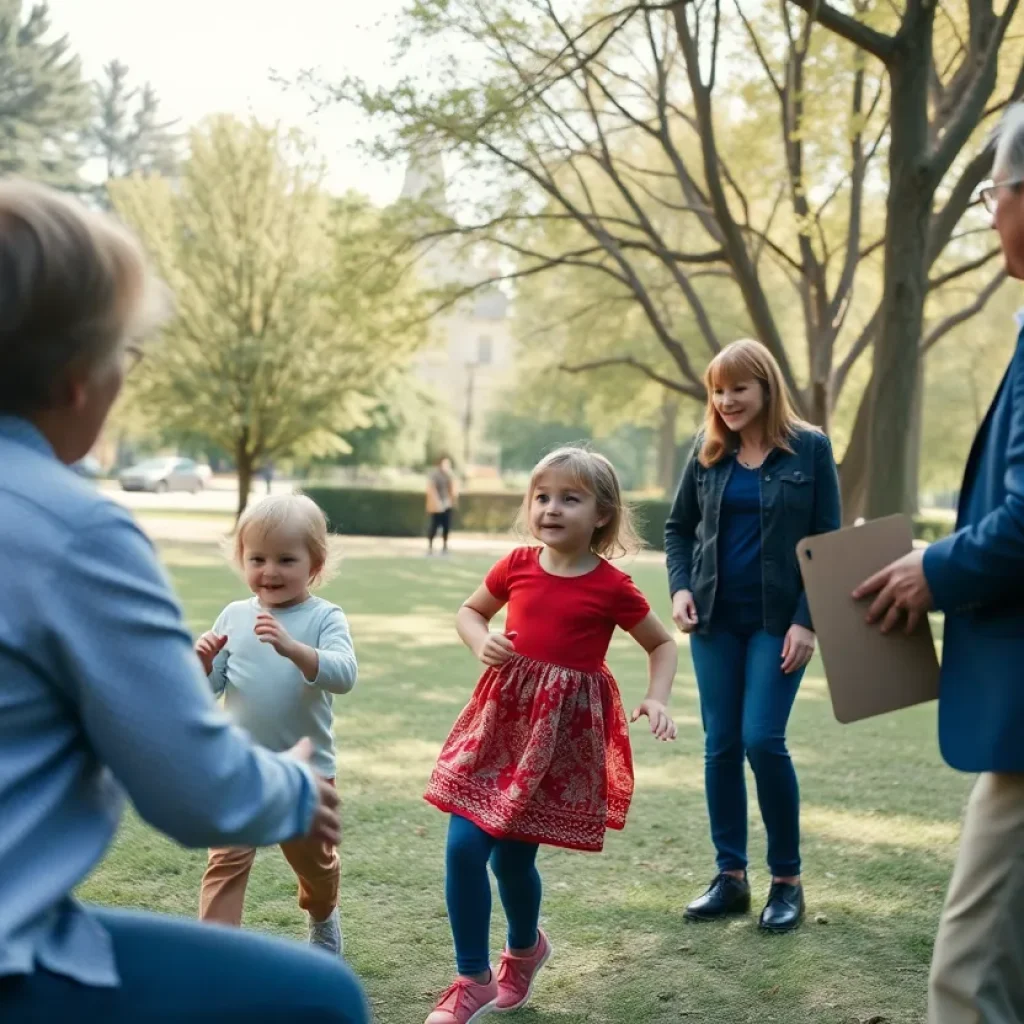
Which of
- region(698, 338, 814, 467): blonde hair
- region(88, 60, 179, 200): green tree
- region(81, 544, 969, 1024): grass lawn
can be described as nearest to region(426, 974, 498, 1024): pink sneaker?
region(81, 544, 969, 1024): grass lawn

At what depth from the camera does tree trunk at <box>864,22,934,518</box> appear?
12617 mm

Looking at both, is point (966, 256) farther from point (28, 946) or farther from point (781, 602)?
point (28, 946)

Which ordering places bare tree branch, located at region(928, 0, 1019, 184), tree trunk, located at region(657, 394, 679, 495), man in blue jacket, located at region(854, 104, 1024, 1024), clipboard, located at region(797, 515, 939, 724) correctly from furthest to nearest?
tree trunk, located at region(657, 394, 679, 495)
bare tree branch, located at region(928, 0, 1019, 184)
clipboard, located at region(797, 515, 939, 724)
man in blue jacket, located at region(854, 104, 1024, 1024)

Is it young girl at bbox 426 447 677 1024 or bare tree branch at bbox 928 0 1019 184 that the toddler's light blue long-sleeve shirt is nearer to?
young girl at bbox 426 447 677 1024

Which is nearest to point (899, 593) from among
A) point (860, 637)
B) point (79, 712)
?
point (860, 637)

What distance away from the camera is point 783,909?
4.82 meters

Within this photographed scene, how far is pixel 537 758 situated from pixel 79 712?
238 cm

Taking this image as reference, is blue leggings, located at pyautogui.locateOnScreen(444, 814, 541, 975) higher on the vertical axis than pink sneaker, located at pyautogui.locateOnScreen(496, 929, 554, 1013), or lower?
higher

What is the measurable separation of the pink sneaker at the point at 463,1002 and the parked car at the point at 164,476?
52702 millimetres

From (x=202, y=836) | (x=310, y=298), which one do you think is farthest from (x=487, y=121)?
(x=310, y=298)

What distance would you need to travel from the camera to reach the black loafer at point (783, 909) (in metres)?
4.79

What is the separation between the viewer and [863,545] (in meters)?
3.13

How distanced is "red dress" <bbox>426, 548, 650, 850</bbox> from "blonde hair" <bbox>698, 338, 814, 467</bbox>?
3.60ft

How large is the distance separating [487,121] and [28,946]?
42.8 feet
